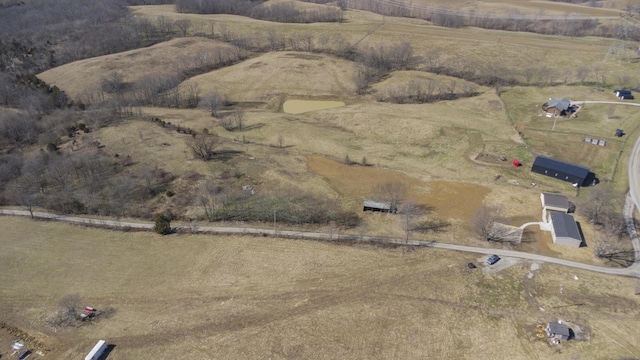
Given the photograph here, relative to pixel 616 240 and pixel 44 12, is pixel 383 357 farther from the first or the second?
pixel 44 12

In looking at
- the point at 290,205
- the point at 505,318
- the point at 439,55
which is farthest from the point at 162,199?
the point at 439,55

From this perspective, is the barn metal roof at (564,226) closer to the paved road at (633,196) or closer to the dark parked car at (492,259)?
the paved road at (633,196)

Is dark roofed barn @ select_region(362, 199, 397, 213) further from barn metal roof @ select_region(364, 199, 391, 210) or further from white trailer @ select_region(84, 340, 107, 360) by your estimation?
white trailer @ select_region(84, 340, 107, 360)

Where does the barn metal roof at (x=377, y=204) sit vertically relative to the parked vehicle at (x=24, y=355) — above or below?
above

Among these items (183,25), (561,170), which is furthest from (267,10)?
(561,170)

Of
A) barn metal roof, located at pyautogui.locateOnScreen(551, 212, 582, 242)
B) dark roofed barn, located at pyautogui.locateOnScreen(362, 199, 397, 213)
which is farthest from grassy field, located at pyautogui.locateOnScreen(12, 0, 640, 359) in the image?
barn metal roof, located at pyautogui.locateOnScreen(551, 212, 582, 242)

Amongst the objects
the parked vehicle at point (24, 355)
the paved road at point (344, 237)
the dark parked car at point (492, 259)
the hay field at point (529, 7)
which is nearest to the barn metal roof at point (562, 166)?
the paved road at point (344, 237)

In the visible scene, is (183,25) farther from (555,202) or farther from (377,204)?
(555,202)
